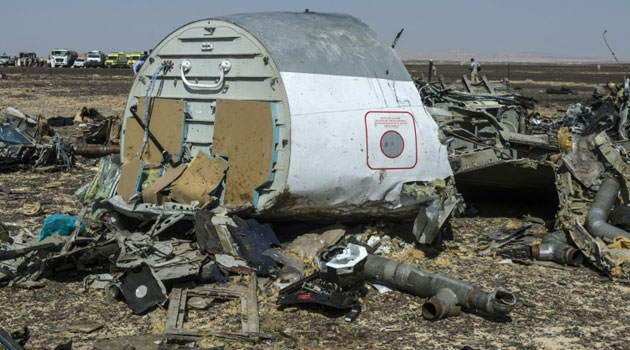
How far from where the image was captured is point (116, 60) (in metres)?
77.9

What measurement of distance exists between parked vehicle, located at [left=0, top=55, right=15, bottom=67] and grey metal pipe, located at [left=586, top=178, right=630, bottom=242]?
79.9m

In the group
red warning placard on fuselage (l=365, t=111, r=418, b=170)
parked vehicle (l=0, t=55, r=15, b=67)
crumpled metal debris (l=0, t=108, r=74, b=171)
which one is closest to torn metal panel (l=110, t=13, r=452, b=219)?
red warning placard on fuselage (l=365, t=111, r=418, b=170)

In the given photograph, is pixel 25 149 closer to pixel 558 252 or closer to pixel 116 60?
pixel 558 252

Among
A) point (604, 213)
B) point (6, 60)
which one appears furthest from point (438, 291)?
point (6, 60)

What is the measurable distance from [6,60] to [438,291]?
275 feet

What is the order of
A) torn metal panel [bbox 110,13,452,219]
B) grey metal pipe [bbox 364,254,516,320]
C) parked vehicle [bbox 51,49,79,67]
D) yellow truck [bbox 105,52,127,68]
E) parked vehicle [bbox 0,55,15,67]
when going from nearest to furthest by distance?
grey metal pipe [bbox 364,254,516,320]
torn metal panel [bbox 110,13,452,219]
parked vehicle [bbox 51,49,79,67]
yellow truck [bbox 105,52,127,68]
parked vehicle [bbox 0,55,15,67]

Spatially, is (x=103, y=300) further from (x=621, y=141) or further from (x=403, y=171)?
(x=621, y=141)

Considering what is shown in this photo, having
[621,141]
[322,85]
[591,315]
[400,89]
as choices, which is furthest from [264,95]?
[621,141]

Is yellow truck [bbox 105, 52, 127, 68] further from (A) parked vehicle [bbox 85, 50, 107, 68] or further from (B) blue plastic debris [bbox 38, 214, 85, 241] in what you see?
(B) blue plastic debris [bbox 38, 214, 85, 241]

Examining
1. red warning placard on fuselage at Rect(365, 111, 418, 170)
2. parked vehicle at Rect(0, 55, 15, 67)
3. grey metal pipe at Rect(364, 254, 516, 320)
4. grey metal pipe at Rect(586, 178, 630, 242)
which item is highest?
red warning placard on fuselage at Rect(365, 111, 418, 170)

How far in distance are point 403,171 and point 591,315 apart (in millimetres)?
2736

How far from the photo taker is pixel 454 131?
411 inches

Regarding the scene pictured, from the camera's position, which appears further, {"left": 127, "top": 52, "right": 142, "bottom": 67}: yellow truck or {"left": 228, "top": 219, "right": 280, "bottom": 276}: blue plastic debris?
{"left": 127, "top": 52, "right": 142, "bottom": 67}: yellow truck

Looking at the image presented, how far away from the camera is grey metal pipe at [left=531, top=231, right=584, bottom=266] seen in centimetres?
868
